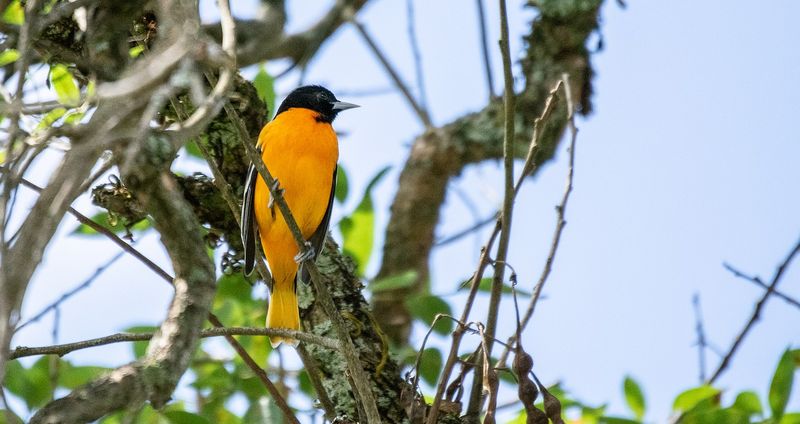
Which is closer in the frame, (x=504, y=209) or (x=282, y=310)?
(x=504, y=209)

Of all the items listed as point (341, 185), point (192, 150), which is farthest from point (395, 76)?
point (192, 150)

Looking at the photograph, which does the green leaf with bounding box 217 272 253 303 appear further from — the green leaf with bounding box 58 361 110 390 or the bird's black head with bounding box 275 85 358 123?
the bird's black head with bounding box 275 85 358 123

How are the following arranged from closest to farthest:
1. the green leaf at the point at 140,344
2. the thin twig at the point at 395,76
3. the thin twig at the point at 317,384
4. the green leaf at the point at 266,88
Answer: the thin twig at the point at 317,384
the green leaf at the point at 140,344
the green leaf at the point at 266,88
the thin twig at the point at 395,76

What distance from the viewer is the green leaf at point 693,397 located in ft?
12.1

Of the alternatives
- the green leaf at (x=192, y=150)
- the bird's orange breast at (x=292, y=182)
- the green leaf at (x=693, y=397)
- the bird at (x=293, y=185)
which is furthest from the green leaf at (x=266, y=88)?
the green leaf at (x=693, y=397)

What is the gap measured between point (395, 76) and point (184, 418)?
13.5 ft

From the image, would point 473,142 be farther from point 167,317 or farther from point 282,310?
point 167,317

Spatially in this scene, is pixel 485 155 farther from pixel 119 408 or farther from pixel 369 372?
pixel 119 408

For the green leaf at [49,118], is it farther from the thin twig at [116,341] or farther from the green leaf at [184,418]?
the green leaf at [184,418]

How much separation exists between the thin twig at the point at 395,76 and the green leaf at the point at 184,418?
3789 mm

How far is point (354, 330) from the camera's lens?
3562 mm

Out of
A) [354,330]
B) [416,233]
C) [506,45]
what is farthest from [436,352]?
[416,233]

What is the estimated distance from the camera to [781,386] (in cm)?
361

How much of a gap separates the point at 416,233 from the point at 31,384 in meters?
3.00
